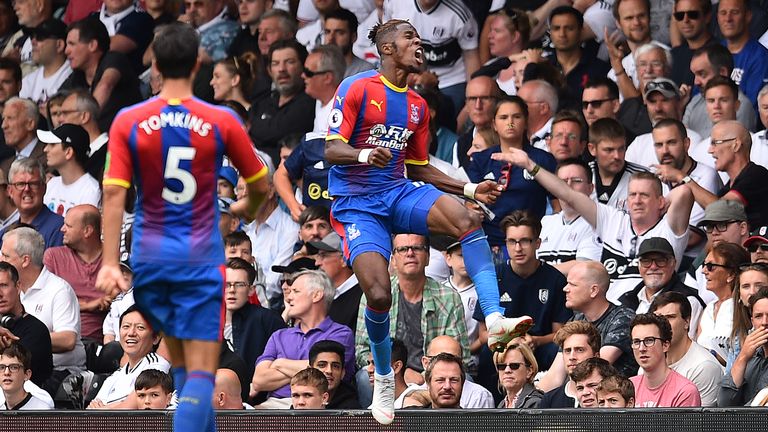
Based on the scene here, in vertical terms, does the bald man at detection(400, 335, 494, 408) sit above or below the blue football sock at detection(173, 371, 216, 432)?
below

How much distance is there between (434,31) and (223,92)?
221 cm

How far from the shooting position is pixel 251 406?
11.5m

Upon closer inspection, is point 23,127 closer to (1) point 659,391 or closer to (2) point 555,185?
(2) point 555,185

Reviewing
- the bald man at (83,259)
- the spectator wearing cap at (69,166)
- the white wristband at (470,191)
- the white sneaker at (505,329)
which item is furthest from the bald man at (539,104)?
the white sneaker at (505,329)

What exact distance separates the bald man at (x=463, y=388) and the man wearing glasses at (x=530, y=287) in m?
0.49

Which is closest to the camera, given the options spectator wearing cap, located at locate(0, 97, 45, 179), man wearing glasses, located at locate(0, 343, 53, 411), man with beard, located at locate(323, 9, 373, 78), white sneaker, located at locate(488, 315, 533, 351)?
white sneaker, located at locate(488, 315, 533, 351)

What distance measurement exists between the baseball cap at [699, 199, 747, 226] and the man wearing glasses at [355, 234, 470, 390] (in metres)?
2.00

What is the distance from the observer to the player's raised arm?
875 centimetres

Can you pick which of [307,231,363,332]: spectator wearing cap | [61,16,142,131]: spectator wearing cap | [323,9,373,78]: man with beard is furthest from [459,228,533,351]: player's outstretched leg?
[61,16,142,131]: spectator wearing cap

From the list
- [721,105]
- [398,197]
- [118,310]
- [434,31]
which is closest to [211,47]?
[434,31]

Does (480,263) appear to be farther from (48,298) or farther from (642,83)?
(642,83)

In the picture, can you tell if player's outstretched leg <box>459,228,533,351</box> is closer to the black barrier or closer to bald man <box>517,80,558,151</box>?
the black barrier

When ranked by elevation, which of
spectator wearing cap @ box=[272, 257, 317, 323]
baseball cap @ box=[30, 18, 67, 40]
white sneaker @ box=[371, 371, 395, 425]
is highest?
white sneaker @ box=[371, 371, 395, 425]

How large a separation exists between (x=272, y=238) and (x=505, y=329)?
5.11 metres
